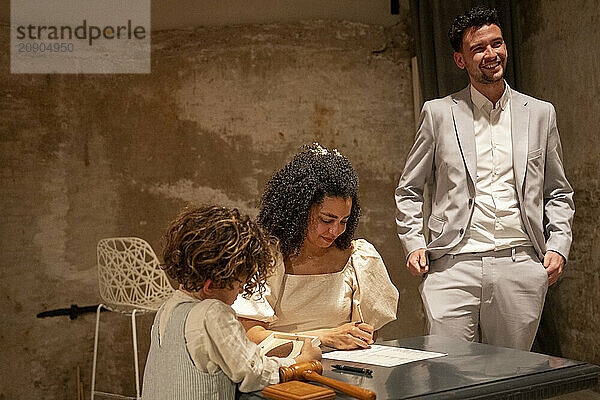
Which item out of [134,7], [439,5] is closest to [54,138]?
[134,7]

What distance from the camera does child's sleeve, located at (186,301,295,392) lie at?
6.10ft

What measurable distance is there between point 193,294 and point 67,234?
3.16m

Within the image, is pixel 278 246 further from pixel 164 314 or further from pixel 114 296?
pixel 114 296

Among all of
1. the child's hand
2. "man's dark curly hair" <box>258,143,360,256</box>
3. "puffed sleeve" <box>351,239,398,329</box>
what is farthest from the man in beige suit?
the child's hand

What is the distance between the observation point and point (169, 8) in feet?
16.9

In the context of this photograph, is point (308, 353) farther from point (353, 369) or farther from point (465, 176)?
point (465, 176)

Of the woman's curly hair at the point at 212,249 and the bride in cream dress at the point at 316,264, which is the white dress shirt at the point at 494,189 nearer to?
the bride in cream dress at the point at 316,264

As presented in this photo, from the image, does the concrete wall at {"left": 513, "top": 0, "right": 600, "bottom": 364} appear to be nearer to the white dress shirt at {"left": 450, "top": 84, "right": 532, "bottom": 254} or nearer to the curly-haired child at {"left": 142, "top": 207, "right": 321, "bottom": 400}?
the white dress shirt at {"left": 450, "top": 84, "right": 532, "bottom": 254}

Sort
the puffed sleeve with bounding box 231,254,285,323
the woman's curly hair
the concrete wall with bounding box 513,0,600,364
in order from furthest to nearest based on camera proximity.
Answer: the concrete wall with bounding box 513,0,600,364, the puffed sleeve with bounding box 231,254,285,323, the woman's curly hair

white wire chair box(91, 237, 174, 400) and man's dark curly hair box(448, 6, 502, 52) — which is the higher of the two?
man's dark curly hair box(448, 6, 502, 52)

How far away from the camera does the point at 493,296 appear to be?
302cm

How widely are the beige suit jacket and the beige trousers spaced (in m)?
0.10

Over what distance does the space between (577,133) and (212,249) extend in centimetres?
296

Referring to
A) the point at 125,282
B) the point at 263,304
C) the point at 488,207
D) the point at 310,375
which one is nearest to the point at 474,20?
the point at 488,207
